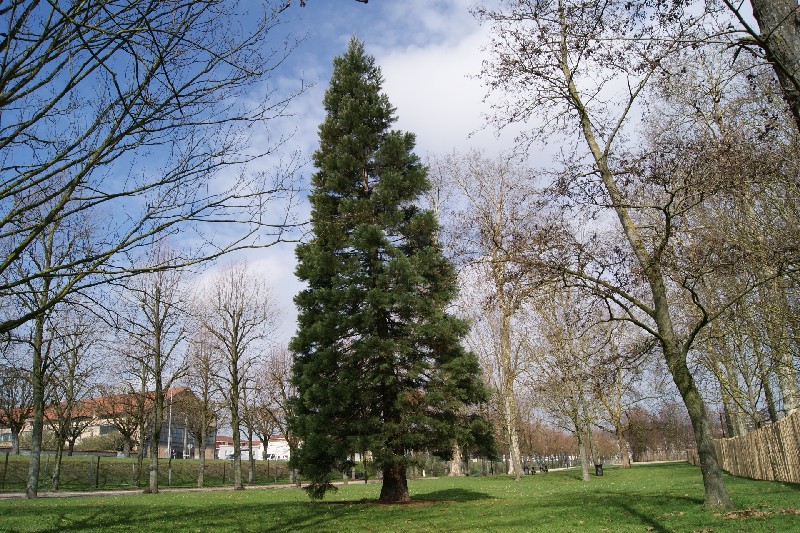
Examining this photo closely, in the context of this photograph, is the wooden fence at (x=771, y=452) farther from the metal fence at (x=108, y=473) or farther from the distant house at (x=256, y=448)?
the distant house at (x=256, y=448)

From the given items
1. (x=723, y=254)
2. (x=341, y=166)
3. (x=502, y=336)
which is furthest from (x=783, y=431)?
(x=341, y=166)

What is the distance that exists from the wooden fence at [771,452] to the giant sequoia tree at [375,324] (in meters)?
8.23

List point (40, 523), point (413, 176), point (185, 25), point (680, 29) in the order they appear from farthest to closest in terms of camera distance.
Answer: point (413, 176) < point (40, 523) < point (680, 29) < point (185, 25)

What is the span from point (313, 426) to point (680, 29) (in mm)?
13955

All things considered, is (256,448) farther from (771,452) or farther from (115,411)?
(771,452)

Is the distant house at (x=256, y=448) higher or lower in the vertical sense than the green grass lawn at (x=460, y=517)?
lower

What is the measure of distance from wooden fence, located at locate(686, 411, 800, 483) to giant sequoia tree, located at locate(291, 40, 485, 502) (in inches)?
324

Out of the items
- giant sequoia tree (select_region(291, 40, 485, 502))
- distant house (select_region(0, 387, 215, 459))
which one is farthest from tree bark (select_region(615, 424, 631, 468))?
distant house (select_region(0, 387, 215, 459))

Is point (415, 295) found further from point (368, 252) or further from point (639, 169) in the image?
point (639, 169)

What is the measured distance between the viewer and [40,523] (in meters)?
10.3

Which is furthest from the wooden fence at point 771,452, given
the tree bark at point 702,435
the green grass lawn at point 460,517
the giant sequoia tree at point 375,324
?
the giant sequoia tree at point 375,324

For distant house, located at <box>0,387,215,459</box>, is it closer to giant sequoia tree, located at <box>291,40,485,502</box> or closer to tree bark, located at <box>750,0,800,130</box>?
giant sequoia tree, located at <box>291,40,485,502</box>

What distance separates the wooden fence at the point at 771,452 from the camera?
1480 cm

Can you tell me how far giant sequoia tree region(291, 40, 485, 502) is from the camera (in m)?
→ 16.0
